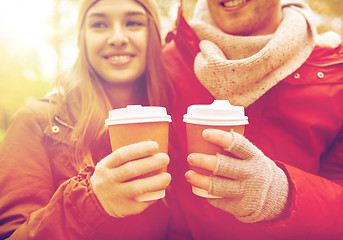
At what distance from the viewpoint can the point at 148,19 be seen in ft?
6.21

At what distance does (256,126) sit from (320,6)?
4.84m

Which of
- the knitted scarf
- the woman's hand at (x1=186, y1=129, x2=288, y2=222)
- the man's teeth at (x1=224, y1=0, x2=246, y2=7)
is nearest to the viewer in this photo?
the woman's hand at (x1=186, y1=129, x2=288, y2=222)

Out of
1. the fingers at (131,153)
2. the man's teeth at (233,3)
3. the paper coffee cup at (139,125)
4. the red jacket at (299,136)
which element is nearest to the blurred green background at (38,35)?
the man's teeth at (233,3)

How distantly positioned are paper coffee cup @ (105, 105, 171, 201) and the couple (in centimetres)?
7

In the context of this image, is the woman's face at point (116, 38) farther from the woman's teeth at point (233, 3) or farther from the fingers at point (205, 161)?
the fingers at point (205, 161)

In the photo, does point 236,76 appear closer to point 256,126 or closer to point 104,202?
point 256,126

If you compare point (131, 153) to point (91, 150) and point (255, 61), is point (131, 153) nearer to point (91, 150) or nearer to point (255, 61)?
point (91, 150)

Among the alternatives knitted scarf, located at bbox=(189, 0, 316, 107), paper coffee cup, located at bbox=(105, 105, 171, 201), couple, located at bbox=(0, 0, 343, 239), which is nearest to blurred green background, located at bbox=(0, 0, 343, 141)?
couple, located at bbox=(0, 0, 343, 239)

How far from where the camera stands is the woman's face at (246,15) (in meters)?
1.61

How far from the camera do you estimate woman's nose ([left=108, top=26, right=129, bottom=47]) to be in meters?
1.69

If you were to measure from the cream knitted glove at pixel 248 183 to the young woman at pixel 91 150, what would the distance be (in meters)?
0.28

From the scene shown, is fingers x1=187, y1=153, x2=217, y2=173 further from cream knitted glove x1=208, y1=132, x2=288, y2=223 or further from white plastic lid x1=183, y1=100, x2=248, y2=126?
white plastic lid x1=183, y1=100, x2=248, y2=126

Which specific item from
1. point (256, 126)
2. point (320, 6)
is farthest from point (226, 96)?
point (320, 6)

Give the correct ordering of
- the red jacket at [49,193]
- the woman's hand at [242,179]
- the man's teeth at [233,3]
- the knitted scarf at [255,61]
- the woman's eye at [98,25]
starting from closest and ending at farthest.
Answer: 1. the woman's hand at [242,179]
2. the red jacket at [49,193]
3. the knitted scarf at [255,61]
4. the man's teeth at [233,3]
5. the woman's eye at [98,25]
